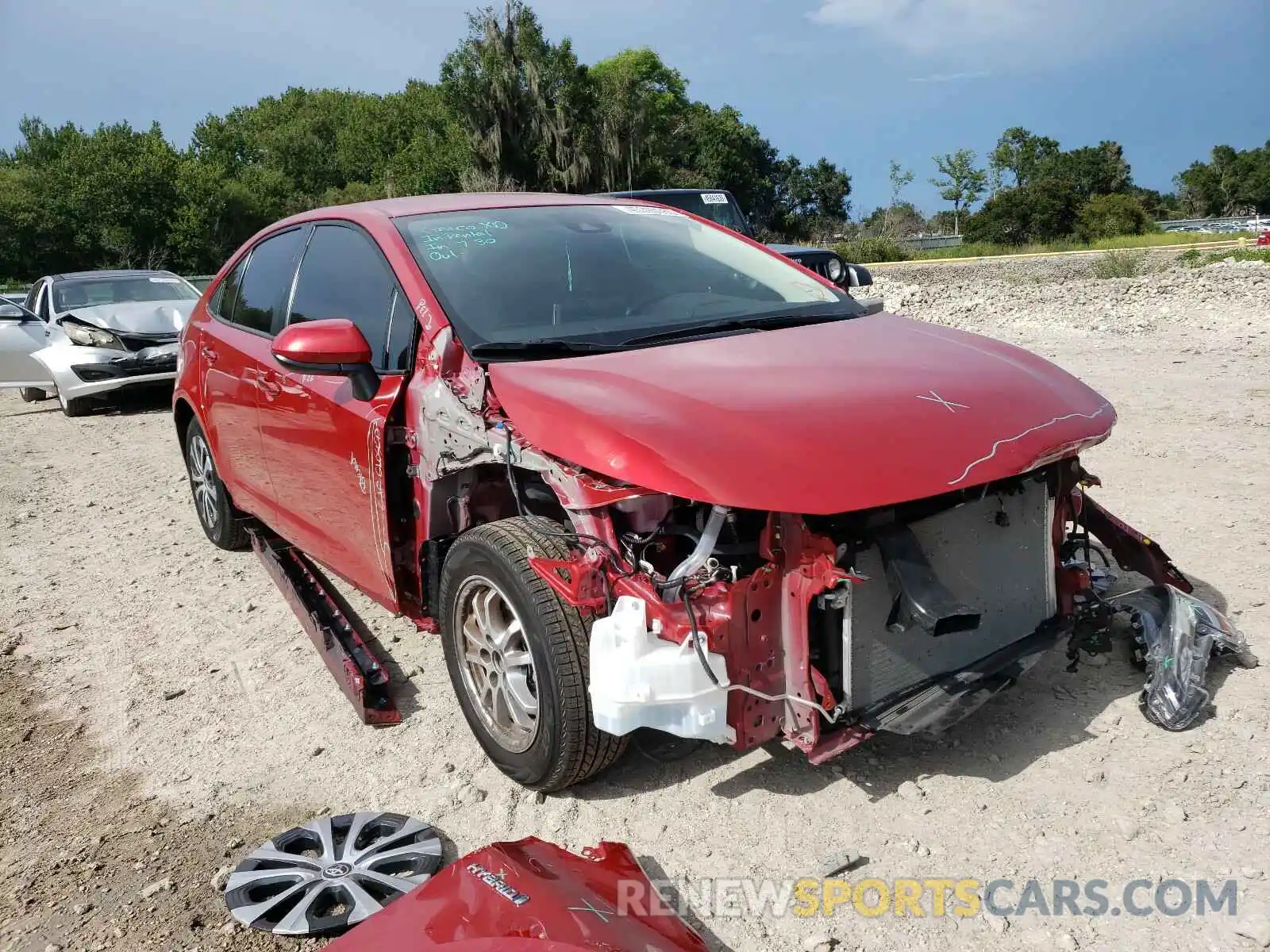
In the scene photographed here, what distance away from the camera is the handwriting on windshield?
332cm

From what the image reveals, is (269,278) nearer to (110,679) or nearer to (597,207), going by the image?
(597,207)

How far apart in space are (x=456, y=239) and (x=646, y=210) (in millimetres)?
1023

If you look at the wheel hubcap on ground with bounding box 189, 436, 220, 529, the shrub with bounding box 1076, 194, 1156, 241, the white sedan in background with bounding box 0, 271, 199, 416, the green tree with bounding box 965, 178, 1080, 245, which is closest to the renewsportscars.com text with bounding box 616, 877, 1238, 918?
the wheel hubcap on ground with bounding box 189, 436, 220, 529

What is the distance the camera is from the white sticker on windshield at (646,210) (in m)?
4.01

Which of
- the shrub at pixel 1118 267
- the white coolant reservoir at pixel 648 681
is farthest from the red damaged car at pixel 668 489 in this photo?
the shrub at pixel 1118 267

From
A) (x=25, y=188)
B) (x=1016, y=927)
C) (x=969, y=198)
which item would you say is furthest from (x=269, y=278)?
(x=969, y=198)

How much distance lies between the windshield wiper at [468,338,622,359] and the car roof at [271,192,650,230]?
0.94 meters

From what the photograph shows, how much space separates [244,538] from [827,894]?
3.98m

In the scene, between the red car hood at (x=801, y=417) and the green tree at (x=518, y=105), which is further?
the green tree at (x=518, y=105)

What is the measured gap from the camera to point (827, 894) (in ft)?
7.74

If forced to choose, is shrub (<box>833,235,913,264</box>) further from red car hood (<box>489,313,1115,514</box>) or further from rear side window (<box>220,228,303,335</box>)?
red car hood (<box>489,313,1115,514</box>)

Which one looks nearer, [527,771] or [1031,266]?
[527,771]

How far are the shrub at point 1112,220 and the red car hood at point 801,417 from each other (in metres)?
34.8

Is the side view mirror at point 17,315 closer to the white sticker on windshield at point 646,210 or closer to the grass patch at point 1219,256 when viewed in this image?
the white sticker on windshield at point 646,210
